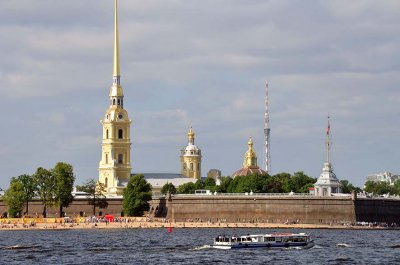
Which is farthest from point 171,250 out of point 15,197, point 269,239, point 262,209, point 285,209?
point 15,197

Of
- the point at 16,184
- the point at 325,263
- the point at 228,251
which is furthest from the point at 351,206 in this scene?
the point at 325,263

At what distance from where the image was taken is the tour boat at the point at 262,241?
12331cm

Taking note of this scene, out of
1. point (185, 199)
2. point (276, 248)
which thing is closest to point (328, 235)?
point (276, 248)

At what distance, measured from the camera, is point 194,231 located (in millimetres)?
168125

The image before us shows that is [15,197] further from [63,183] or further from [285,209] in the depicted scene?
[285,209]

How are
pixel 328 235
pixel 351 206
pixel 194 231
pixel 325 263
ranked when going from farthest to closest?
pixel 351 206, pixel 194 231, pixel 328 235, pixel 325 263

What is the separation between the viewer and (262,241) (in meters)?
124

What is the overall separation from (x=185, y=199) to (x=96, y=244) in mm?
63769

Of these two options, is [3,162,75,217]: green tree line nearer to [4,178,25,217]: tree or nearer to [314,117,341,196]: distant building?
[4,178,25,217]: tree

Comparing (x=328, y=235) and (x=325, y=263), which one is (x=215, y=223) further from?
(x=325, y=263)

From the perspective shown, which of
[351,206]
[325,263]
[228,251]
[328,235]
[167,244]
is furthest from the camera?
[351,206]

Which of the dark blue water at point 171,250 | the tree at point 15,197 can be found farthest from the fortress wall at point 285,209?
the dark blue water at point 171,250

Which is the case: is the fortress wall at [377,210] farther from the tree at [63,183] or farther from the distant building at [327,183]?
the tree at [63,183]

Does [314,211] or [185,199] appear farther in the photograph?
[185,199]
